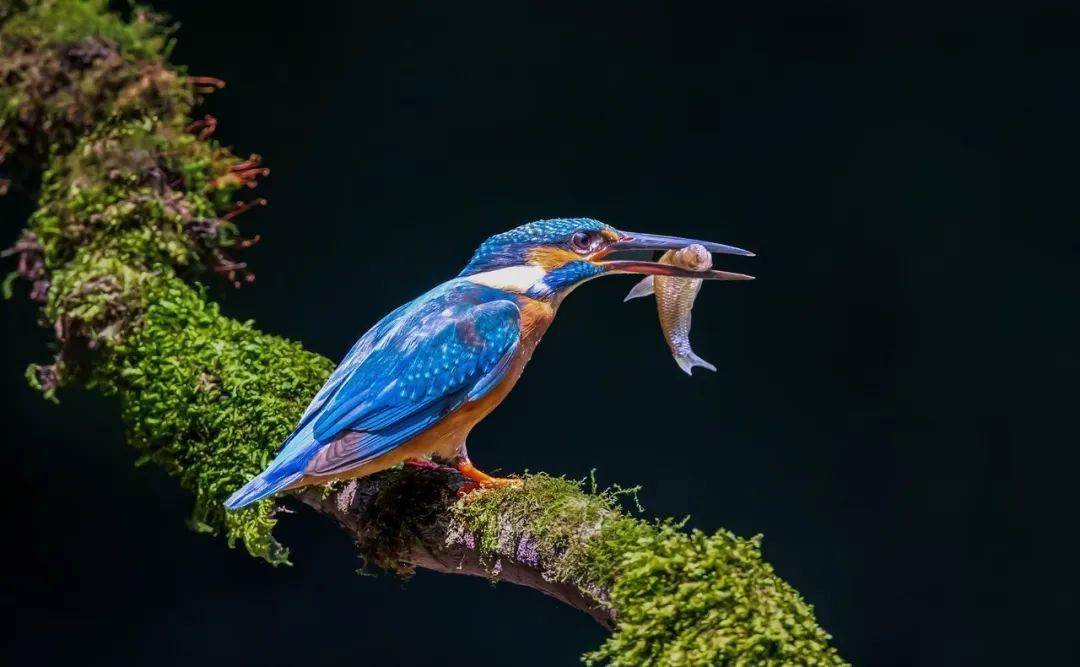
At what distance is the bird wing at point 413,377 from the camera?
10.2 feet

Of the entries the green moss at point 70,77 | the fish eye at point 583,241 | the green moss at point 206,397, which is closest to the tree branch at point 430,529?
the green moss at point 206,397

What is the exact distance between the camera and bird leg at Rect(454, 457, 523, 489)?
3240 millimetres

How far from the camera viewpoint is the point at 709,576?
272 centimetres

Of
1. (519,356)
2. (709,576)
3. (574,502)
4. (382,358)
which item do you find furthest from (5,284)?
(709,576)

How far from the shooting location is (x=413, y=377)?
3168 mm

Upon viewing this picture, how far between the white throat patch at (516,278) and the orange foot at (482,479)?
45 centimetres

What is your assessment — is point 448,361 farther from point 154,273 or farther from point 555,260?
point 154,273

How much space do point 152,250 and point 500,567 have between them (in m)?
1.29

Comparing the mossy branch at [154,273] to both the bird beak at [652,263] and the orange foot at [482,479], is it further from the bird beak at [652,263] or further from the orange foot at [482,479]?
the bird beak at [652,263]

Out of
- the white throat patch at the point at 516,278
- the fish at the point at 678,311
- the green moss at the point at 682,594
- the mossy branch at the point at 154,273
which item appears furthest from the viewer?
the fish at the point at 678,311

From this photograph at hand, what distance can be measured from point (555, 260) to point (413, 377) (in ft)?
1.60

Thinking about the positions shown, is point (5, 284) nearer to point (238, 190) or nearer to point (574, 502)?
point (238, 190)

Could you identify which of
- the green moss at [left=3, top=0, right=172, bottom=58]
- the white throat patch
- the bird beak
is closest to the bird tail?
the white throat patch

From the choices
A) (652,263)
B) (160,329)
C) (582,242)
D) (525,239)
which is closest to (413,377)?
(525,239)
